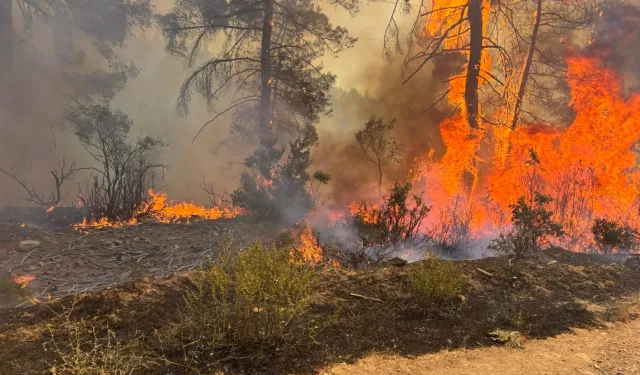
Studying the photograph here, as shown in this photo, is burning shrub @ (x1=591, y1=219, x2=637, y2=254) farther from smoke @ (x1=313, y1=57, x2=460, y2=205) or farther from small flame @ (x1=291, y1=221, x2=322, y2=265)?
smoke @ (x1=313, y1=57, x2=460, y2=205)

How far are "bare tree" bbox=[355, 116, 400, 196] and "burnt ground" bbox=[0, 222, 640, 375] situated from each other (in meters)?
7.20

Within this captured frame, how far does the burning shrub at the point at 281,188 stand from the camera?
10266 mm

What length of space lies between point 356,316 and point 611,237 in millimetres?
6735

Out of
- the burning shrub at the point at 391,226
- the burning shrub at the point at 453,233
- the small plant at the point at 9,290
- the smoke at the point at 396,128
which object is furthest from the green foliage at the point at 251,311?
the smoke at the point at 396,128

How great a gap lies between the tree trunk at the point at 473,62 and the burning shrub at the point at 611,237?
199 inches

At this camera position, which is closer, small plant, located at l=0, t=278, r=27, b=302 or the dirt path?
the dirt path

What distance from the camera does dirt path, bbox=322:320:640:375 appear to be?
2.77 meters

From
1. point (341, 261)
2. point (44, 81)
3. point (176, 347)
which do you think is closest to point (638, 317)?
point (341, 261)

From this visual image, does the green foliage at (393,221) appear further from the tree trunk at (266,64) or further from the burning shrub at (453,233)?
the tree trunk at (266,64)

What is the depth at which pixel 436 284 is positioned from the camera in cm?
370

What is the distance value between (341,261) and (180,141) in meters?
26.1

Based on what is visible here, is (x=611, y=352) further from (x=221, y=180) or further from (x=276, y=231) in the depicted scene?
(x=221, y=180)

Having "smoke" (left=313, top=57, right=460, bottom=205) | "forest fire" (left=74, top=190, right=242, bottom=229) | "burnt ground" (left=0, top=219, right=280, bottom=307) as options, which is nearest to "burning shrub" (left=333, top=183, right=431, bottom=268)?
"burnt ground" (left=0, top=219, right=280, bottom=307)

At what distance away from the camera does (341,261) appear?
22.1 ft
